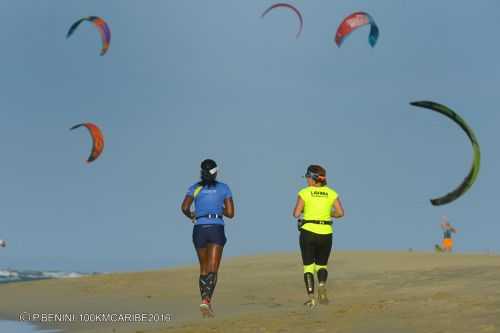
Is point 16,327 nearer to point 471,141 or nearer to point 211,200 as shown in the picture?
point 211,200

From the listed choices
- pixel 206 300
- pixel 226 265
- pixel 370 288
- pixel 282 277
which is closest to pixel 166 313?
pixel 206 300

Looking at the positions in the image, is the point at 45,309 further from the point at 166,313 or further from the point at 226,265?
the point at 226,265

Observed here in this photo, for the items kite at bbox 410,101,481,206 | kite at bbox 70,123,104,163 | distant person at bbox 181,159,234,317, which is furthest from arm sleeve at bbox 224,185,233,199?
kite at bbox 70,123,104,163

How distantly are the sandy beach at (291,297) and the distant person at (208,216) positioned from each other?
72 cm

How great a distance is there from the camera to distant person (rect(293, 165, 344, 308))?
51.0 feet

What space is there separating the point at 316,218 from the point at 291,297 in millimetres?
5718

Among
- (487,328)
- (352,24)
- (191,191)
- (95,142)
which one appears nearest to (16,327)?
(191,191)

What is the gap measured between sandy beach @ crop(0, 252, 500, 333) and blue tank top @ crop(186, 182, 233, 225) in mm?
1493

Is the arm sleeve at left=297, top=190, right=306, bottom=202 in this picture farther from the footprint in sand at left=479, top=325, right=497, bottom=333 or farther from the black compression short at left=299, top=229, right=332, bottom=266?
the footprint in sand at left=479, top=325, right=497, bottom=333

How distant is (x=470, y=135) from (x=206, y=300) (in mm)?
4547

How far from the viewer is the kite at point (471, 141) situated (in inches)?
522

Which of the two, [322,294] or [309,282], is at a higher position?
[309,282]

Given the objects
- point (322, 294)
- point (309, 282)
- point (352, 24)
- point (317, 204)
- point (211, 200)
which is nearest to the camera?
point (211, 200)

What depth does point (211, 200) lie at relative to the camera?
1466 cm
